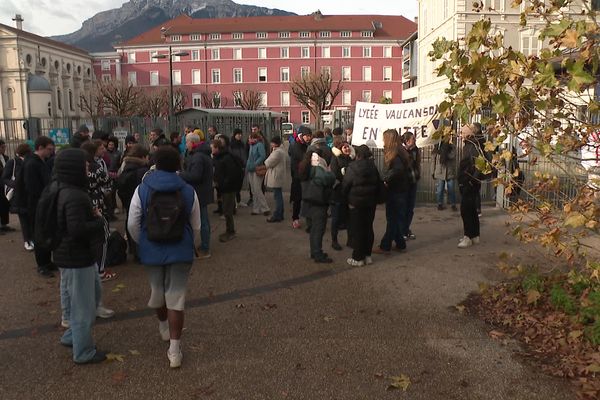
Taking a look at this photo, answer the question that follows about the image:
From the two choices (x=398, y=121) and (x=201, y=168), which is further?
(x=398, y=121)

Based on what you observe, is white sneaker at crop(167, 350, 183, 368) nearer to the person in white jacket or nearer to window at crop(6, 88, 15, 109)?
the person in white jacket

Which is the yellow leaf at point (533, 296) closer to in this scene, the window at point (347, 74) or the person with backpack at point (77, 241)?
the person with backpack at point (77, 241)

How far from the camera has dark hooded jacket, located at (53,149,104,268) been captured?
4328mm

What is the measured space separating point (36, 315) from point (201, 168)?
2996mm

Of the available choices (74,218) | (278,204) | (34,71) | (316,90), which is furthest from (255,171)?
(34,71)

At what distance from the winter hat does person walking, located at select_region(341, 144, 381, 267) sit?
12.1 ft

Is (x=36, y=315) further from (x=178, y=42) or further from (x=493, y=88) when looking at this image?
(x=178, y=42)

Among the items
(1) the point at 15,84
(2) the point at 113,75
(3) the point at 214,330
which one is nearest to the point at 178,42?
(2) the point at 113,75

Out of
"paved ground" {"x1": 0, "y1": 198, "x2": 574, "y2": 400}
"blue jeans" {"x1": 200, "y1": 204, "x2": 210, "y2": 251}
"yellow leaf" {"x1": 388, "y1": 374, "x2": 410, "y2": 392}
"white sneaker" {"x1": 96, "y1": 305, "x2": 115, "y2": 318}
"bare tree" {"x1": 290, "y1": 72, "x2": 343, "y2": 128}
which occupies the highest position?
"bare tree" {"x1": 290, "y1": 72, "x2": 343, "y2": 128}

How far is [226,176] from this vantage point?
29.5 feet

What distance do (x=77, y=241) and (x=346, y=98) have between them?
82.5 m

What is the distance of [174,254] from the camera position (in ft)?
14.4

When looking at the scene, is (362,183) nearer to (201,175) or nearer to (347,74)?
(201,175)

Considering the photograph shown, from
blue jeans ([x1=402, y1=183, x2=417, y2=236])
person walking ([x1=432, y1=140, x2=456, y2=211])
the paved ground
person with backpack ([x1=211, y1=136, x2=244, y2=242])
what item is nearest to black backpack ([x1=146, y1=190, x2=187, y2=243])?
the paved ground
